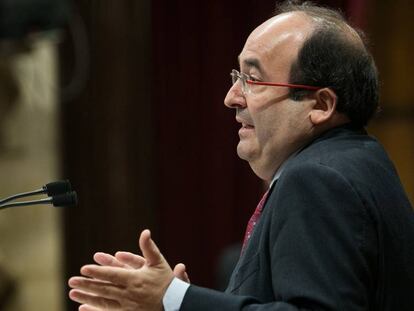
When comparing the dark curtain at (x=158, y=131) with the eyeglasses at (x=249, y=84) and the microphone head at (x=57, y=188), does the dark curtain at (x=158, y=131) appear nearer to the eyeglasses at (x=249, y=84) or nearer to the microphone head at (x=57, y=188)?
the eyeglasses at (x=249, y=84)

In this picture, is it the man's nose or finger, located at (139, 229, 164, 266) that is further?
the man's nose

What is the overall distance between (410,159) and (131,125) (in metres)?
1.24

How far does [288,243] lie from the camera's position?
60.2 inches

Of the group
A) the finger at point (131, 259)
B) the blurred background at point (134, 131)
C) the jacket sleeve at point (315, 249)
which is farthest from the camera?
the blurred background at point (134, 131)

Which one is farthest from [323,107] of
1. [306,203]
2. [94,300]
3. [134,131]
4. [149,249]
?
[134,131]

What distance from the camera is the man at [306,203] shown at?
1519 mm

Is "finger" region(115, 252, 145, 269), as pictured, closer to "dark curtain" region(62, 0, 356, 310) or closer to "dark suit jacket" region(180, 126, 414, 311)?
"dark suit jacket" region(180, 126, 414, 311)

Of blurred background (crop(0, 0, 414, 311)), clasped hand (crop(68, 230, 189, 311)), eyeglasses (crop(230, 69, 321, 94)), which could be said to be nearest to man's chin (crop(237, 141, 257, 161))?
eyeglasses (crop(230, 69, 321, 94))

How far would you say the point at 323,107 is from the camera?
171 cm

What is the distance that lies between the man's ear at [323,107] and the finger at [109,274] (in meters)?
0.44

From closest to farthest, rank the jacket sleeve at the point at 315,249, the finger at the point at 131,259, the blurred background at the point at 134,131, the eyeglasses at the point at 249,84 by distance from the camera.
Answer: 1. the jacket sleeve at the point at 315,249
2. the finger at the point at 131,259
3. the eyeglasses at the point at 249,84
4. the blurred background at the point at 134,131

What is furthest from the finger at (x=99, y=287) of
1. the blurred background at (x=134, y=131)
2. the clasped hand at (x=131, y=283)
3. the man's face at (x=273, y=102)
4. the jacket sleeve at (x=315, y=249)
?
the blurred background at (x=134, y=131)

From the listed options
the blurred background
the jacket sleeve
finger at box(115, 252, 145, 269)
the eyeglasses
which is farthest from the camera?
the blurred background

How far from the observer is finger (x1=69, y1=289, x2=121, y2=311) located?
1.58 meters
